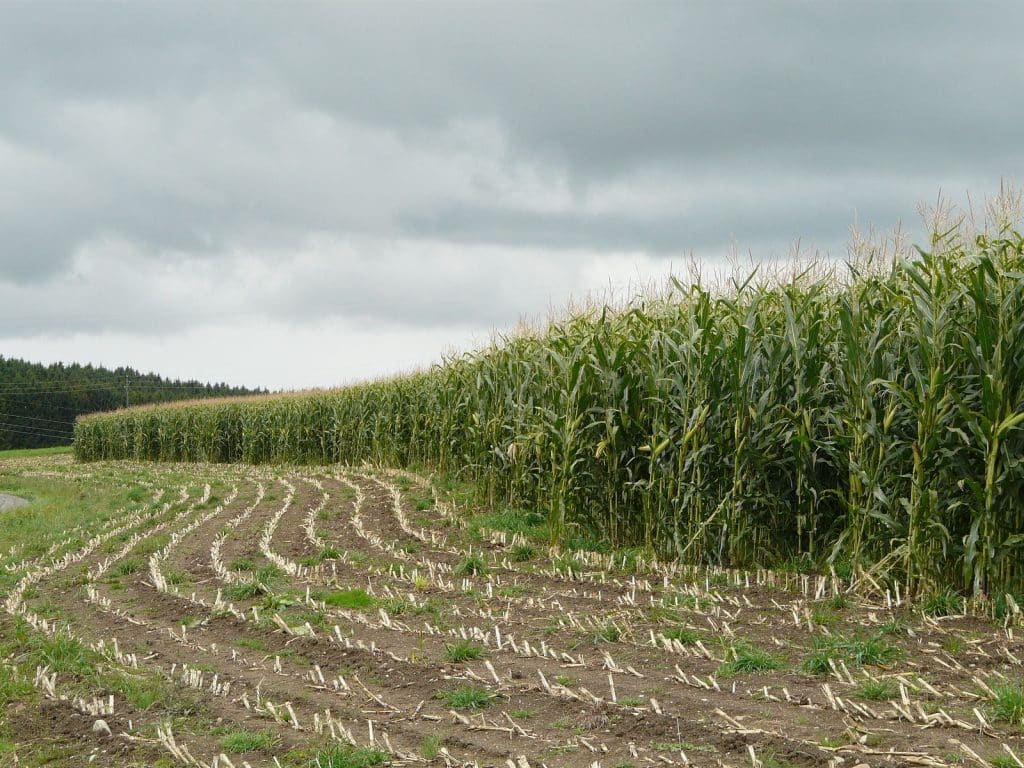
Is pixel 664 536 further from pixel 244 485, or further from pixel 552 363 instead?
pixel 244 485

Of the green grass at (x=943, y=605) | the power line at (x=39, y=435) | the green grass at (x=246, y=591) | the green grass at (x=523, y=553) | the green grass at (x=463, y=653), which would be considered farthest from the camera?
the power line at (x=39, y=435)

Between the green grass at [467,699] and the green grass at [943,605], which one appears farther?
the green grass at [943,605]

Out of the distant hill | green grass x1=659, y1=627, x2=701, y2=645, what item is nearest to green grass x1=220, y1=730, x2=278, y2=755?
green grass x1=659, y1=627, x2=701, y2=645

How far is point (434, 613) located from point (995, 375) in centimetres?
573

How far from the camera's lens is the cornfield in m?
8.09

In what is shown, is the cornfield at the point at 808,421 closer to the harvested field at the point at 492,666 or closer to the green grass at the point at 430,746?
the harvested field at the point at 492,666

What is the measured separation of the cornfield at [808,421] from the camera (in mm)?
8094

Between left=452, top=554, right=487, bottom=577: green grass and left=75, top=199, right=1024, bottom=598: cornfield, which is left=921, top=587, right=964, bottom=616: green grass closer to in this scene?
left=75, top=199, right=1024, bottom=598: cornfield

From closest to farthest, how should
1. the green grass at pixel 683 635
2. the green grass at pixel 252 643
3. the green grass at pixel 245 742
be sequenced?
the green grass at pixel 245 742 → the green grass at pixel 683 635 → the green grass at pixel 252 643

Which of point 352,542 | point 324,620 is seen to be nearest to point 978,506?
point 324,620

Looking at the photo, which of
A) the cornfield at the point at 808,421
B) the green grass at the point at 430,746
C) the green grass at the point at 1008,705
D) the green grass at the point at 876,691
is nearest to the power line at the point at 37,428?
the cornfield at the point at 808,421

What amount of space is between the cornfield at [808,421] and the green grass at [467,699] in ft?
13.9

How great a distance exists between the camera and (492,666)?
275 inches

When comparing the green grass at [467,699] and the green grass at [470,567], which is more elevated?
the green grass at [470,567]
